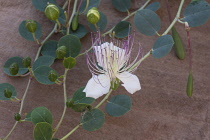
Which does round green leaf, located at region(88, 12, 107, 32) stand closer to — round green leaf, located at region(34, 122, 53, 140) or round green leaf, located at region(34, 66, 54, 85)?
round green leaf, located at region(34, 66, 54, 85)

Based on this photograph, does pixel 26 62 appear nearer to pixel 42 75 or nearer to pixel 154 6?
pixel 42 75

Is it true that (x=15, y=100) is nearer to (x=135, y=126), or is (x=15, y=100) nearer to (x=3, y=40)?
(x=3, y=40)

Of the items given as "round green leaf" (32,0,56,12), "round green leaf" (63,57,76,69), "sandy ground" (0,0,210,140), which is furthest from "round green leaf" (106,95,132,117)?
"round green leaf" (32,0,56,12)

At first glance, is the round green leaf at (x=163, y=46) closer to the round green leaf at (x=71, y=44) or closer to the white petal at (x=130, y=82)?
the white petal at (x=130, y=82)

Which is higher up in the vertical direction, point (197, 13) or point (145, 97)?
point (197, 13)

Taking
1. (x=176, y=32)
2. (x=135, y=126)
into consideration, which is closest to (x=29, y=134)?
(x=135, y=126)

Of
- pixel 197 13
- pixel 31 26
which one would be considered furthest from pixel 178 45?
pixel 31 26
